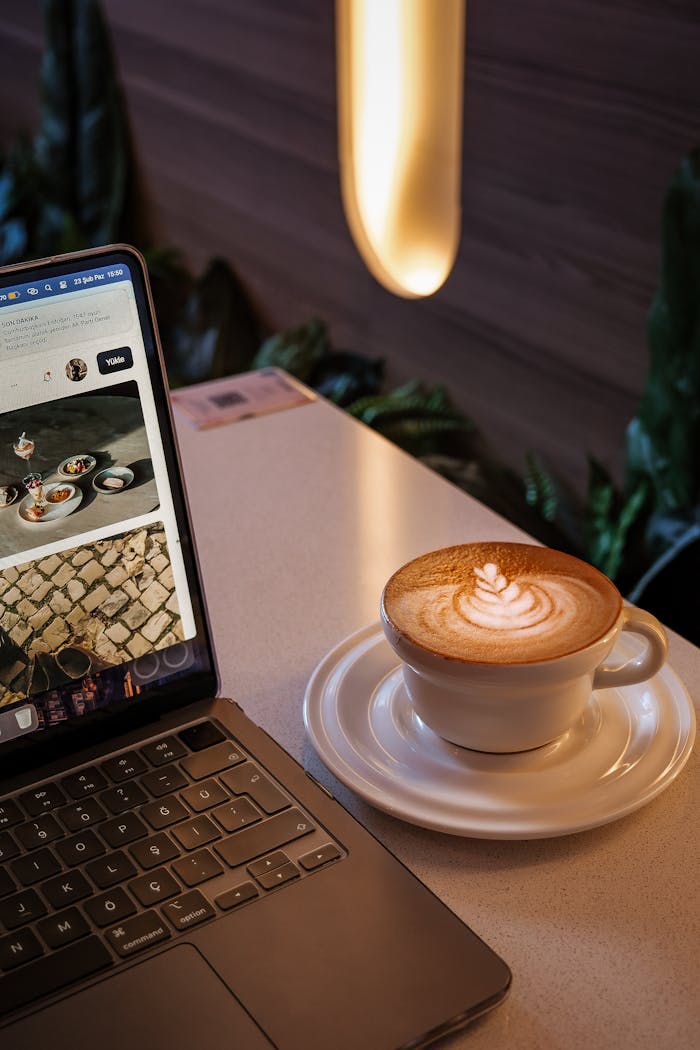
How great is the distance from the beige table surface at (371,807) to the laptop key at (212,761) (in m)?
0.05

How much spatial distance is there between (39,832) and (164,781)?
7cm

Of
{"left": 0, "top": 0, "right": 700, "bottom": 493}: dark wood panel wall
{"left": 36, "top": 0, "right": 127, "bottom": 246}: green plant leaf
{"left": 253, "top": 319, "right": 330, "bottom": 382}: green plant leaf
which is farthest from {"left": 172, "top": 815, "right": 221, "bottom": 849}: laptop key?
{"left": 36, "top": 0, "right": 127, "bottom": 246}: green plant leaf

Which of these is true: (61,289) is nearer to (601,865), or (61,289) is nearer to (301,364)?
(601,865)

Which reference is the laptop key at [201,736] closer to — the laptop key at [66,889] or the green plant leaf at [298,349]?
the laptop key at [66,889]

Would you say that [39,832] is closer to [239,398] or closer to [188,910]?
[188,910]

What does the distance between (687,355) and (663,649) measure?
0.82 m

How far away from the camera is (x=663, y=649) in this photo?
600mm

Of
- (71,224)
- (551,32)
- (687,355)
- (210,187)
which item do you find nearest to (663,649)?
(687,355)

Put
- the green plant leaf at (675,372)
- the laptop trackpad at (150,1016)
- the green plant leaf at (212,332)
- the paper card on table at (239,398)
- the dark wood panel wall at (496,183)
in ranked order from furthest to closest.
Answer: the green plant leaf at (212,332) → the dark wood panel wall at (496,183) → the green plant leaf at (675,372) → the paper card on table at (239,398) → the laptop trackpad at (150,1016)

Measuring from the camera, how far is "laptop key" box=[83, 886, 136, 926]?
1.68ft

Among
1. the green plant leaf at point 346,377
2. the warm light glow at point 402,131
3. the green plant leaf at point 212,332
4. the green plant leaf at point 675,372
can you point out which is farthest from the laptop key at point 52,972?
the green plant leaf at point 212,332

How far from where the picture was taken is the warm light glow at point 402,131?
760mm

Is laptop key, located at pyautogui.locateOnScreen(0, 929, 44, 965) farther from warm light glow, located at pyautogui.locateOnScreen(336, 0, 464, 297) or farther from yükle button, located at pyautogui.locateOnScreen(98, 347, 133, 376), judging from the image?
warm light glow, located at pyautogui.locateOnScreen(336, 0, 464, 297)

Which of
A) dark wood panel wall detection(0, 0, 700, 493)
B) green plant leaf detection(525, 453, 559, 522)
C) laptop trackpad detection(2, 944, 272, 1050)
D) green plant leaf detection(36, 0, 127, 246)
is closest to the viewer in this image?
laptop trackpad detection(2, 944, 272, 1050)
